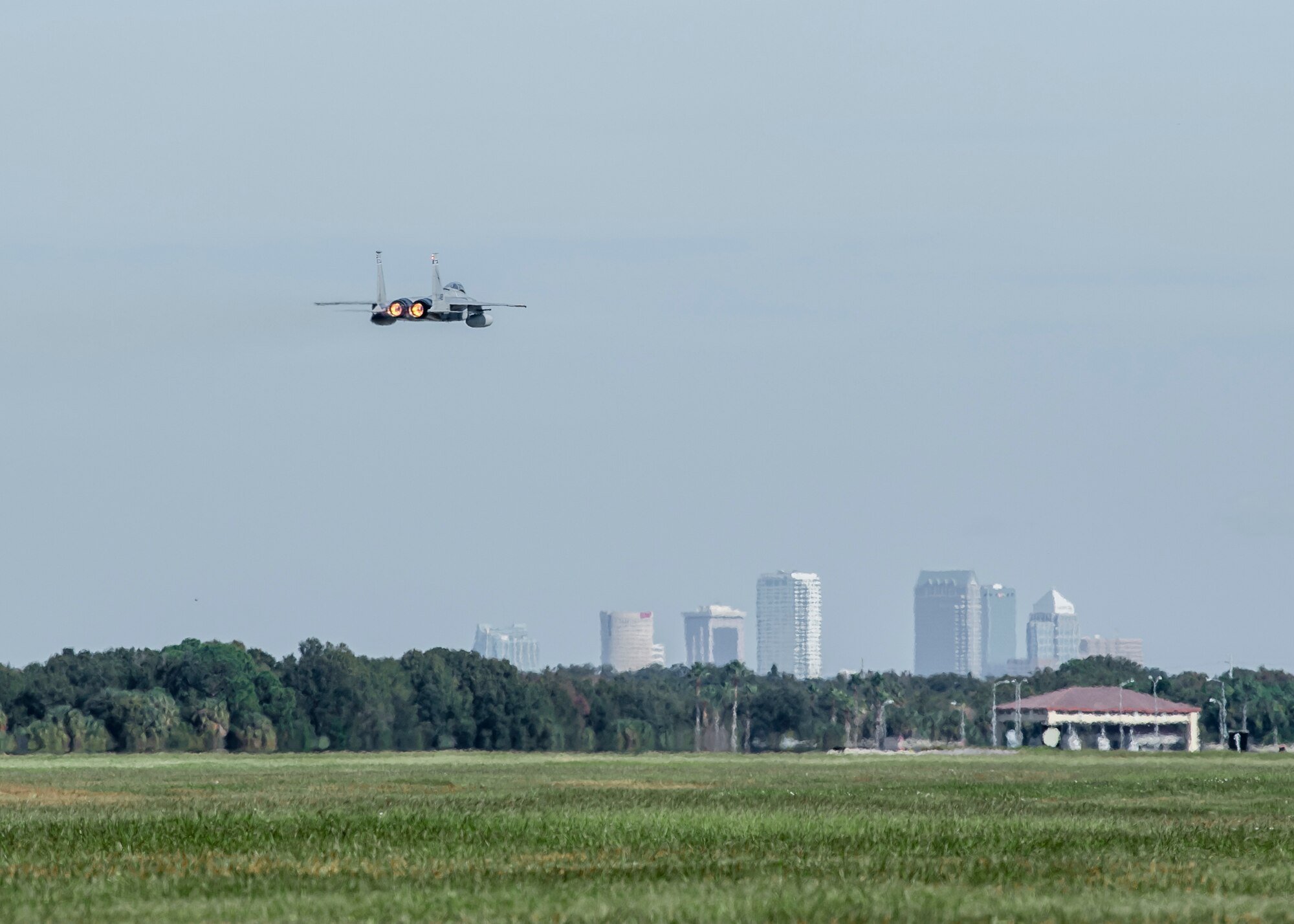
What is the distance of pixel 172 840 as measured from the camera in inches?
1705

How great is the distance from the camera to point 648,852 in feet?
137

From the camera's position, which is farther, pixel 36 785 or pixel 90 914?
pixel 36 785

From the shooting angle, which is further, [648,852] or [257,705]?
[257,705]

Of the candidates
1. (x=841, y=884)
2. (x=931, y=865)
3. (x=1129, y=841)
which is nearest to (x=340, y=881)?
(x=841, y=884)

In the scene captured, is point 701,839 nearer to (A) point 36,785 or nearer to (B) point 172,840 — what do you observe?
(B) point 172,840

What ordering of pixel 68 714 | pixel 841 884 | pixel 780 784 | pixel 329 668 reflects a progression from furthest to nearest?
pixel 329 668 < pixel 68 714 < pixel 780 784 < pixel 841 884

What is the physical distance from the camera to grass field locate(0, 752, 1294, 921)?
3077cm

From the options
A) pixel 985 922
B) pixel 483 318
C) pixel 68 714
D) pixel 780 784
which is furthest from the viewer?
pixel 68 714

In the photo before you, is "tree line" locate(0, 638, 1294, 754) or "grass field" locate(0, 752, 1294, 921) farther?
"tree line" locate(0, 638, 1294, 754)

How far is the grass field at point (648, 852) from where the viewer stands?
30.8 metres

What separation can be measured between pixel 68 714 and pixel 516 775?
8276cm

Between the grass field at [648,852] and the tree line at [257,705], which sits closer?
the grass field at [648,852]

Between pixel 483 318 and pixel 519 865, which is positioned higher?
pixel 483 318

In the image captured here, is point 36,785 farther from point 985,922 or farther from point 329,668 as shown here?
point 329,668
